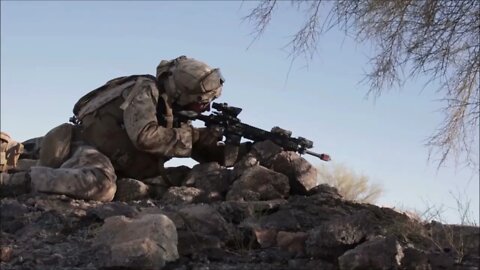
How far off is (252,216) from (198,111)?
2.24 meters

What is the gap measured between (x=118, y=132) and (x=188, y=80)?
82cm

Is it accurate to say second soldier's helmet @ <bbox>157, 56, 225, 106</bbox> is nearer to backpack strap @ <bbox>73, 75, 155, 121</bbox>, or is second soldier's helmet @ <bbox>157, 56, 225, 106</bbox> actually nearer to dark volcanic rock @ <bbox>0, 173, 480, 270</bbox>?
backpack strap @ <bbox>73, 75, 155, 121</bbox>


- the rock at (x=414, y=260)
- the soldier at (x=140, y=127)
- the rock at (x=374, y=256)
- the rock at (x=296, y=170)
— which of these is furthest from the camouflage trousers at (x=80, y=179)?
the rock at (x=414, y=260)

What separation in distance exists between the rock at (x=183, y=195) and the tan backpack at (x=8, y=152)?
171 centimetres

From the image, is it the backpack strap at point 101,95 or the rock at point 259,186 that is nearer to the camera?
the rock at point 259,186

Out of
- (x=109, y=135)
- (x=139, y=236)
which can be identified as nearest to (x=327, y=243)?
(x=139, y=236)

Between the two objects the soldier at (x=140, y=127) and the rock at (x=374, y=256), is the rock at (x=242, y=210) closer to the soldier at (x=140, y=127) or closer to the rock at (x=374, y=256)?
the rock at (x=374, y=256)

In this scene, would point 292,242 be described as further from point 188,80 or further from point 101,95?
point 101,95

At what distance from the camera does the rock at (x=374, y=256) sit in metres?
2.94

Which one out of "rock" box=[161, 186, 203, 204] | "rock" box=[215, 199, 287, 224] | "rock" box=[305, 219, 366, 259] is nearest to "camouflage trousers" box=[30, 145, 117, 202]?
"rock" box=[161, 186, 203, 204]

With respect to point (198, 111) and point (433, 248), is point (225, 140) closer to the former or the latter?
point (198, 111)

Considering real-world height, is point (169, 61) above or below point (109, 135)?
above

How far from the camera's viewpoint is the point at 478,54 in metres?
5.36

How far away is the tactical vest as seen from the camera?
5980 mm
